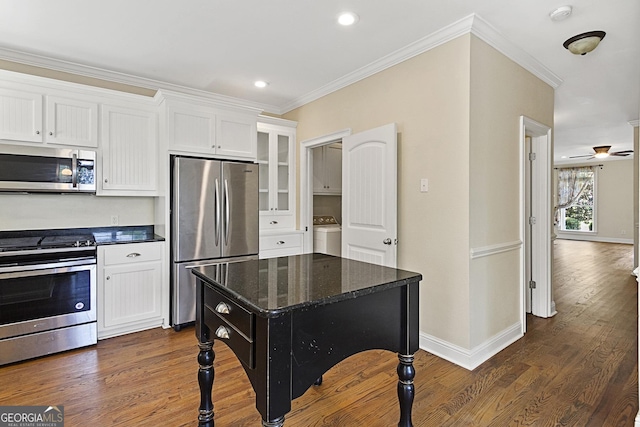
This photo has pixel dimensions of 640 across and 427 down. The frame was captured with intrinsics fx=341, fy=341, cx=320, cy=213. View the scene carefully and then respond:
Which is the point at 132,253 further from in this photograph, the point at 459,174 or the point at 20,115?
the point at 459,174

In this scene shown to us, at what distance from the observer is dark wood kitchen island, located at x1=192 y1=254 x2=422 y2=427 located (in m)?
1.21

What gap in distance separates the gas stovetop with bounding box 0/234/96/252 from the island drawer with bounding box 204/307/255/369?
1913 millimetres

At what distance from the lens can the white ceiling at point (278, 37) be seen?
2.35 meters

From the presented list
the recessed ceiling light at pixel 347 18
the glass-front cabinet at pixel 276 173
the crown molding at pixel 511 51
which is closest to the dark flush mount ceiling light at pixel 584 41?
the crown molding at pixel 511 51

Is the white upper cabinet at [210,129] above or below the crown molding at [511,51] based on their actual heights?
below

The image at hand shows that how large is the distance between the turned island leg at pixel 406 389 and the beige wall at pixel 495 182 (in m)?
1.21

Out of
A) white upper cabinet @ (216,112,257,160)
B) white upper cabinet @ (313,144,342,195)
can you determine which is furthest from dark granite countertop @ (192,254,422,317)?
white upper cabinet @ (313,144,342,195)

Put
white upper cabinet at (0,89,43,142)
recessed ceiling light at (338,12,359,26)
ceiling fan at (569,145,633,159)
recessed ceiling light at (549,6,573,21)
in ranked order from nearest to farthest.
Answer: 1. recessed ceiling light at (549,6,573,21)
2. recessed ceiling light at (338,12,359,26)
3. white upper cabinet at (0,89,43,142)
4. ceiling fan at (569,145,633,159)

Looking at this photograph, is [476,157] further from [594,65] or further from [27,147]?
[27,147]

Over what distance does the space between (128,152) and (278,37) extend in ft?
6.08

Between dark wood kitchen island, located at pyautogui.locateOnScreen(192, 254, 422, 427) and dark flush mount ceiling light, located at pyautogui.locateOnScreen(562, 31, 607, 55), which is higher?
dark flush mount ceiling light, located at pyautogui.locateOnScreen(562, 31, 607, 55)

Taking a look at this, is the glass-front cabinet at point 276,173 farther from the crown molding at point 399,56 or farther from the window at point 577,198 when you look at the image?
the window at point 577,198

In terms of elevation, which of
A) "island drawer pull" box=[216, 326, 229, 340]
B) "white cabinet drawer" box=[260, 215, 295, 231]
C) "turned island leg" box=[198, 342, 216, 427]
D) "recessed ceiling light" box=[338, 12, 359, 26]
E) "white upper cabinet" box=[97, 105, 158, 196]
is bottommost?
"turned island leg" box=[198, 342, 216, 427]

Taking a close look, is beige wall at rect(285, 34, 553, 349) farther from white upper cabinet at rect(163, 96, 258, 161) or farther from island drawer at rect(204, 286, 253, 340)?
island drawer at rect(204, 286, 253, 340)
